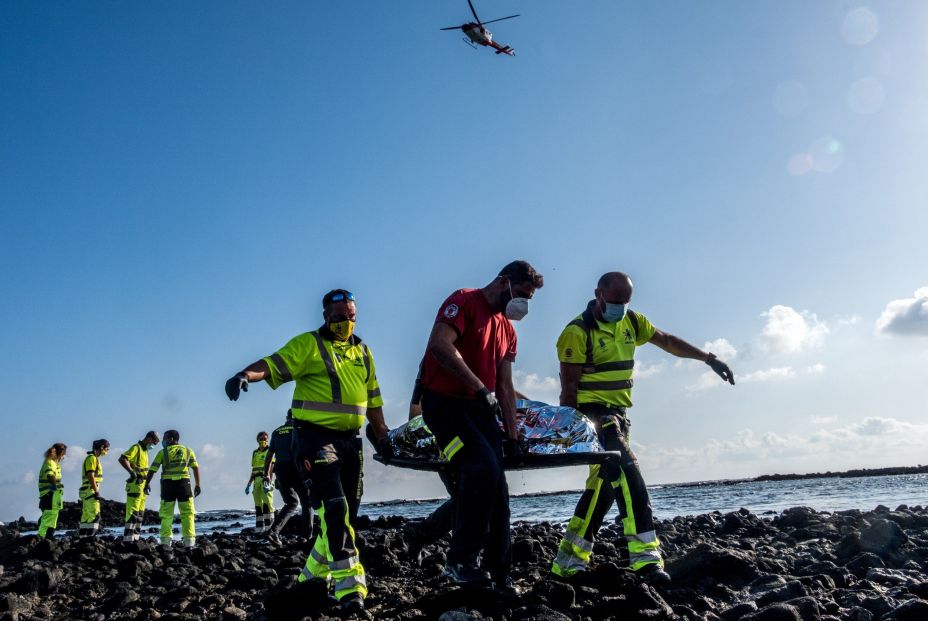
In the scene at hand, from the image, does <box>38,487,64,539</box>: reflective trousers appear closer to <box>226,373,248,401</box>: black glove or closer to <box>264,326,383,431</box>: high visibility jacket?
<box>264,326,383,431</box>: high visibility jacket

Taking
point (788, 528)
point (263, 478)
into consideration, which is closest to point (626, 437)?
point (788, 528)

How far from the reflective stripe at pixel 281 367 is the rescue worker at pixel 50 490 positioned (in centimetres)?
1385

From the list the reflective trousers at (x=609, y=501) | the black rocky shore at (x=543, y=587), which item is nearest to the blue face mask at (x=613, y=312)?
the reflective trousers at (x=609, y=501)

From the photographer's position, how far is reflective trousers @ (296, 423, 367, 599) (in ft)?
16.5

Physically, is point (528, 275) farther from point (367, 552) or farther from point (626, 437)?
point (367, 552)

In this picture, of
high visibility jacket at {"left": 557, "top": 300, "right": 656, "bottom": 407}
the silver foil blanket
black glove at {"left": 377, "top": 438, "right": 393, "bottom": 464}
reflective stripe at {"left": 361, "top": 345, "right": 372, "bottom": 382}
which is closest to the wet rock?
the silver foil blanket

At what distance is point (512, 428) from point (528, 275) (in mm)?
1134

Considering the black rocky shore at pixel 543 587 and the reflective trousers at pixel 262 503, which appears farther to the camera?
the reflective trousers at pixel 262 503

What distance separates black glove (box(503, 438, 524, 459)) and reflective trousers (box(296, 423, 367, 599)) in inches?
49.7

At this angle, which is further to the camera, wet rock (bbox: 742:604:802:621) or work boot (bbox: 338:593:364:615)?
work boot (bbox: 338:593:364:615)

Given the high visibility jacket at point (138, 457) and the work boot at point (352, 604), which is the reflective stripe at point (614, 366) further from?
the high visibility jacket at point (138, 457)

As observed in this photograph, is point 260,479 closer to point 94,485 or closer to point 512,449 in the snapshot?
point 94,485

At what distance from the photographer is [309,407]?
17.9 ft

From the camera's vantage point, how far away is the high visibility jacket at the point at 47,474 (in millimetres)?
16078
